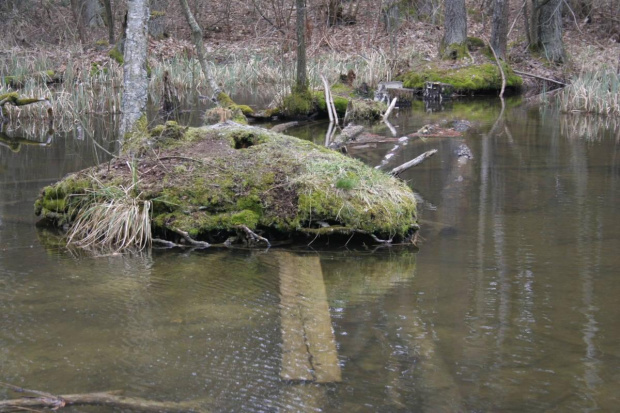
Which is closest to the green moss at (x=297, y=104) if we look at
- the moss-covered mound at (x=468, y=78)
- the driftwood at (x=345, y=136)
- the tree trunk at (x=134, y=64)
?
the driftwood at (x=345, y=136)

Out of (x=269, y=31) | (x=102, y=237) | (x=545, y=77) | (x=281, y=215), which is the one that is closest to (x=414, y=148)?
(x=281, y=215)

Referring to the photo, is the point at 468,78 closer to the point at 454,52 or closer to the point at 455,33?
the point at 454,52

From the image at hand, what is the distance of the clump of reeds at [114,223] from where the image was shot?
5.97 meters

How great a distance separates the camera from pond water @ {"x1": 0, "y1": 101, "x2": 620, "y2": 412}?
3.47 metres

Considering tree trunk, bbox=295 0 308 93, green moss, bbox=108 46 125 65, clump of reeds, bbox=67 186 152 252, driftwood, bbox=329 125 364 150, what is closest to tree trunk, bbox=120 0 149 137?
clump of reeds, bbox=67 186 152 252

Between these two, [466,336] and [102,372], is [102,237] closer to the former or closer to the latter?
[102,372]

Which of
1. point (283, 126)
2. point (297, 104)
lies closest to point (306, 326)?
point (283, 126)

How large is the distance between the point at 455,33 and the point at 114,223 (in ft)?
49.8

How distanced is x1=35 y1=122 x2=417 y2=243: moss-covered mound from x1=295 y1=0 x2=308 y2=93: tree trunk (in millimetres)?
6385

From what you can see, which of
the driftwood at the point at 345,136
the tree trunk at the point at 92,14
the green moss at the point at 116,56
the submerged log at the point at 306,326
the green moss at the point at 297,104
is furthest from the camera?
the tree trunk at the point at 92,14

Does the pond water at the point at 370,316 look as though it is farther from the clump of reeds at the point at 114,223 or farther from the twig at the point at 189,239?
the clump of reeds at the point at 114,223

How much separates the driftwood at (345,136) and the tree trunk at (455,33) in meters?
8.68

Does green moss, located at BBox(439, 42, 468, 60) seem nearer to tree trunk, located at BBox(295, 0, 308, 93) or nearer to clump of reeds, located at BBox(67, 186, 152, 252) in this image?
tree trunk, located at BBox(295, 0, 308, 93)

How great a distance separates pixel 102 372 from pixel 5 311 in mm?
1219
